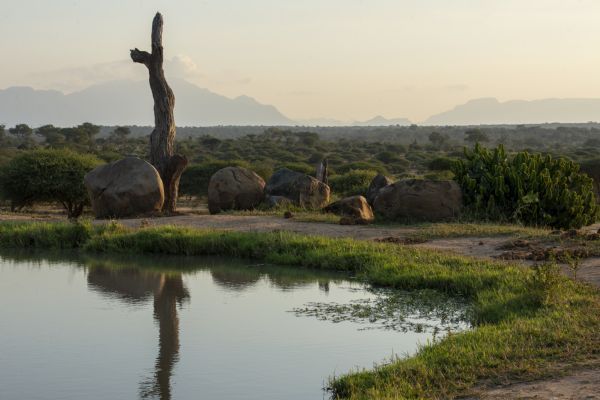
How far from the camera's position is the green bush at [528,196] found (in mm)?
20047

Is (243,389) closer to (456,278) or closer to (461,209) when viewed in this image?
(456,278)

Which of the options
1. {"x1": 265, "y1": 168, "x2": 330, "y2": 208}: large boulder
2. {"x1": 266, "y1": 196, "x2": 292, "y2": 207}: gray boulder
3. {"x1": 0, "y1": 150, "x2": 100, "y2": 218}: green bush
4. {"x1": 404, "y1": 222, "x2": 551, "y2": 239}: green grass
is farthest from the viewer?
{"x1": 0, "y1": 150, "x2": 100, "y2": 218}: green bush

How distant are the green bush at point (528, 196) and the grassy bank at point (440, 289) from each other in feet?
16.9

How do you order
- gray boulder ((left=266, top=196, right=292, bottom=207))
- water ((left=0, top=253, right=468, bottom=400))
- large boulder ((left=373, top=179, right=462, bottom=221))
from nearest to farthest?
water ((left=0, top=253, right=468, bottom=400)), large boulder ((left=373, top=179, right=462, bottom=221)), gray boulder ((left=266, top=196, right=292, bottom=207))

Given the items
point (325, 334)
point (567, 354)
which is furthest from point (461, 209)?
point (567, 354)

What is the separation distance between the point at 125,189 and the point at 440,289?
11.8 metres

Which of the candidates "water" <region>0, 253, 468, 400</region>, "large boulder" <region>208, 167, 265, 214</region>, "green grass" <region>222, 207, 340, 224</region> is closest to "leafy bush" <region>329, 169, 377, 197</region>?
"large boulder" <region>208, 167, 265, 214</region>

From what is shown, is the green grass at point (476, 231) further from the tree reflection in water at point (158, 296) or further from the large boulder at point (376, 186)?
the tree reflection in water at point (158, 296)

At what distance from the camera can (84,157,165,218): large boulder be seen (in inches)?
876

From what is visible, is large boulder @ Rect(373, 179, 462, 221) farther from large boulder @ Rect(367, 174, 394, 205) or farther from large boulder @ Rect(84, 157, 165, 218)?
large boulder @ Rect(84, 157, 165, 218)

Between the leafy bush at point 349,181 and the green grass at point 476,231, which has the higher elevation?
the leafy bush at point 349,181

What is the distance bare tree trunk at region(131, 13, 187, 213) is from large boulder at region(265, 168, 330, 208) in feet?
9.17

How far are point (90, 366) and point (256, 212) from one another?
13657 millimetres

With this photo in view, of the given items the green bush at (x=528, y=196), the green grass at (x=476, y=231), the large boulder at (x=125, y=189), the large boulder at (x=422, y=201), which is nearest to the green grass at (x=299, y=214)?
the large boulder at (x=422, y=201)
